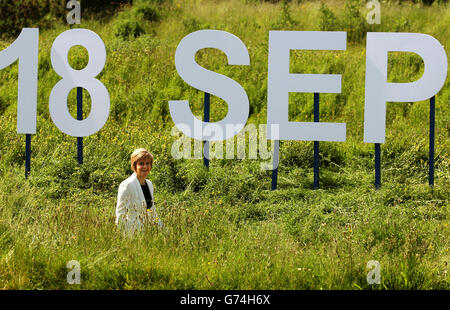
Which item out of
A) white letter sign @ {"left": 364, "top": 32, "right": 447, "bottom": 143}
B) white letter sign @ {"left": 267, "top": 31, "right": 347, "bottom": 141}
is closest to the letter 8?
white letter sign @ {"left": 267, "top": 31, "right": 347, "bottom": 141}

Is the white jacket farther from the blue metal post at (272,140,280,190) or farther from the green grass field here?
the blue metal post at (272,140,280,190)

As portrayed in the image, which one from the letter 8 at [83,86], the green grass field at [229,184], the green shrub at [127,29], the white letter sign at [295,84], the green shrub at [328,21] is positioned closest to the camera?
the green grass field at [229,184]

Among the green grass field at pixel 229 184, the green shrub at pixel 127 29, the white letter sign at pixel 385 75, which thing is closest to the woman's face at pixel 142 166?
the green grass field at pixel 229 184

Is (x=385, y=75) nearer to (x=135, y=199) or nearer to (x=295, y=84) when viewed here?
(x=295, y=84)

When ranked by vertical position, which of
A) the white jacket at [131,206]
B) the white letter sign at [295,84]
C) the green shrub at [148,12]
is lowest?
the white jacket at [131,206]

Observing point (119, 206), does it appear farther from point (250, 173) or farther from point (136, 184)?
point (250, 173)

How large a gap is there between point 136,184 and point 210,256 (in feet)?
3.19

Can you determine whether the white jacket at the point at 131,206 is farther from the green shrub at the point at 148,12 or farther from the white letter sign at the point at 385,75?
the green shrub at the point at 148,12

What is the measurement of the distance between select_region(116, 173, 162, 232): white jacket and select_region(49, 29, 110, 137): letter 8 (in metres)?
Answer: 3.22

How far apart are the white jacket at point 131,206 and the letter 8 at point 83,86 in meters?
3.22

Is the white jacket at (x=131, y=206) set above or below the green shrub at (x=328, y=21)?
below

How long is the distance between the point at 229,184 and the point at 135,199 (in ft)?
9.15

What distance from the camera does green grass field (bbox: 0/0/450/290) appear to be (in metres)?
5.59

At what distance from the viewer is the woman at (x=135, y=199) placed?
6012 mm
